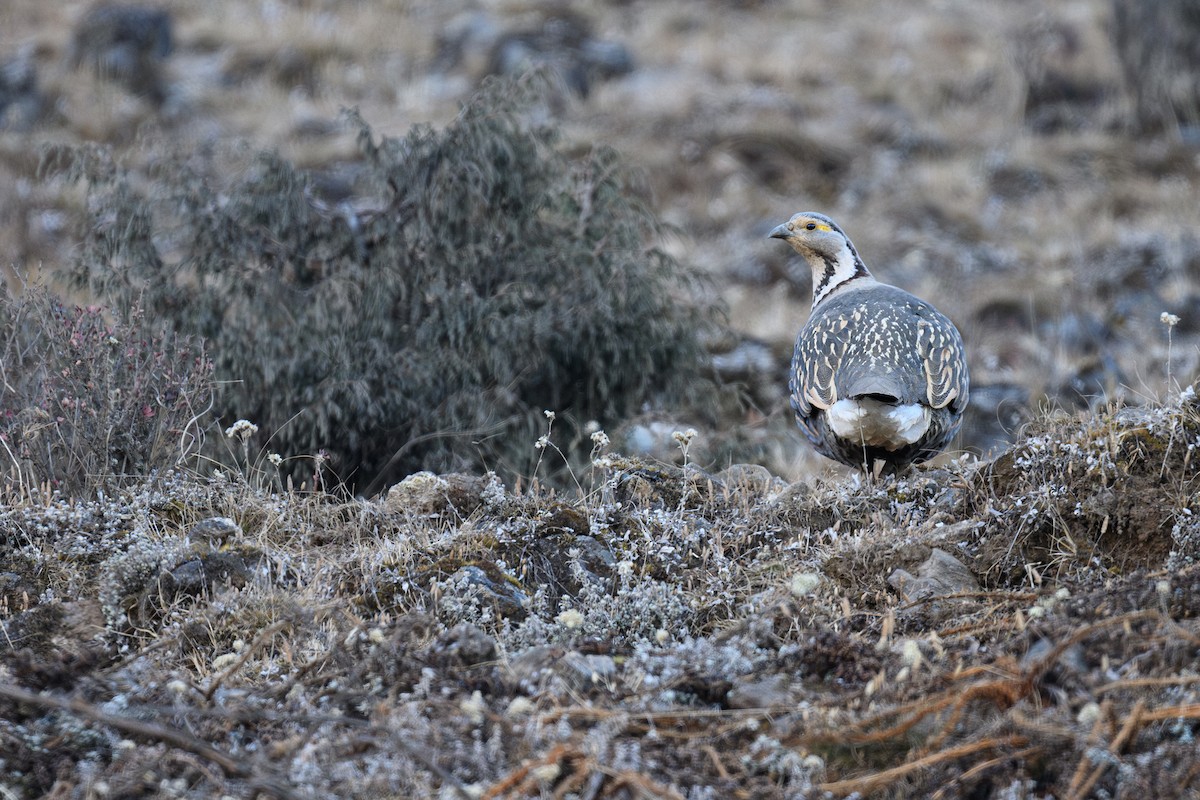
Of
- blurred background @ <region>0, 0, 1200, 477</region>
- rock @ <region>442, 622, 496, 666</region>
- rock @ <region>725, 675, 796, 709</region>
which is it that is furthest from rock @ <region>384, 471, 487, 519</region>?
blurred background @ <region>0, 0, 1200, 477</region>

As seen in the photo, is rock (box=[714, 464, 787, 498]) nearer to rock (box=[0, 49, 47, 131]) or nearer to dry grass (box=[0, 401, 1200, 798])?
dry grass (box=[0, 401, 1200, 798])

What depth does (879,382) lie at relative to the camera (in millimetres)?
5930

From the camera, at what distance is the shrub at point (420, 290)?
7914mm

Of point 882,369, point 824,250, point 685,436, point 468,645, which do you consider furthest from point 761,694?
point 824,250

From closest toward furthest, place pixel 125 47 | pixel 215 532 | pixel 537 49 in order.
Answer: pixel 215 532 < pixel 125 47 < pixel 537 49

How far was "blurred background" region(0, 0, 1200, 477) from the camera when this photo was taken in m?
13.6

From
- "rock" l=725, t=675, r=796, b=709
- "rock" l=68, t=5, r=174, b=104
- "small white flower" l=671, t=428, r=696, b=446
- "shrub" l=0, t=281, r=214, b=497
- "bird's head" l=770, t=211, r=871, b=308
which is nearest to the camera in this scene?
"rock" l=725, t=675, r=796, b=709

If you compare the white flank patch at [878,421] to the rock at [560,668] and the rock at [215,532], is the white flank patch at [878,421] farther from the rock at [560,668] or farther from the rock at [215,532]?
the rock at [215,532]

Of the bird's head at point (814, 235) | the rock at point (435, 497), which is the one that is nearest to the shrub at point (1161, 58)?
the bird's head at point (814, 235)

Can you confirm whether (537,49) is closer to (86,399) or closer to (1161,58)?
(1161,58)

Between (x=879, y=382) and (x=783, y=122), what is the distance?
12976 millimetres

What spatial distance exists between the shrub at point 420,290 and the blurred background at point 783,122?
195 cm

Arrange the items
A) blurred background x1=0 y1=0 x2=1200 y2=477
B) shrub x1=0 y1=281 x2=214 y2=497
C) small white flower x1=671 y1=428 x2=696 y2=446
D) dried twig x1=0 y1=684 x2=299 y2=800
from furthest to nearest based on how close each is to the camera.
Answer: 1. blurred background x1=0 y1=0 x2=1200 y2=477
2. shrub x1=0 y1=281 x2=214 y2=497
3. small white flower x1=671 y1=428 x2=696 y2=446
4. dried twig x1=0 y1=684 x2=299 y2=800

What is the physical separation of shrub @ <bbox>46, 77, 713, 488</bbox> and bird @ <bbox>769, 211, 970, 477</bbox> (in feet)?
6.65
